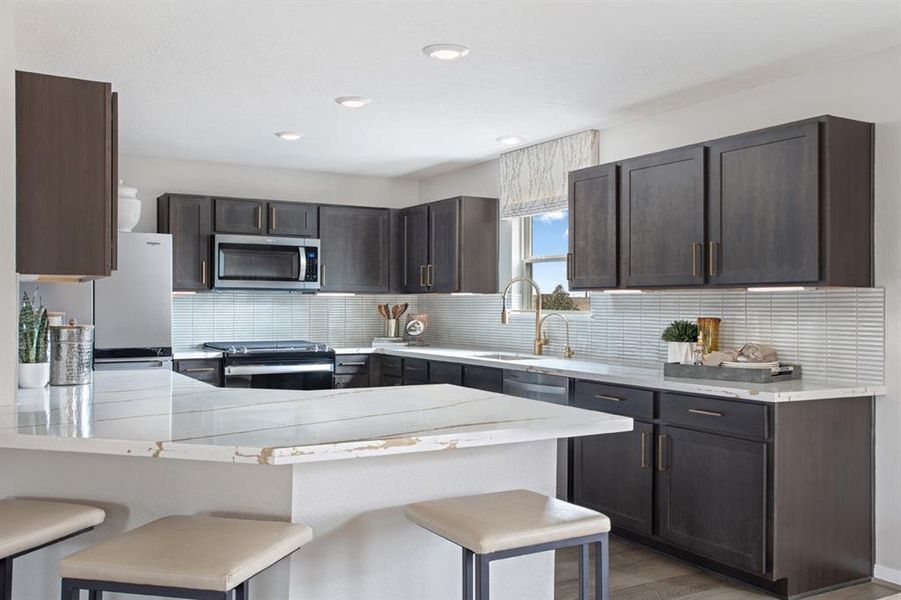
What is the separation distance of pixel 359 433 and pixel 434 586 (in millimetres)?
642

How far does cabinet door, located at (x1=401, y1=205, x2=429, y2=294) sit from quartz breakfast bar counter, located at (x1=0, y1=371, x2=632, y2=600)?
3.84 meters

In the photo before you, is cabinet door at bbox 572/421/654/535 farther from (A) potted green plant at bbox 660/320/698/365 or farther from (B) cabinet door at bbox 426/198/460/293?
(B) cabinet door at bbox 426/198/460/293

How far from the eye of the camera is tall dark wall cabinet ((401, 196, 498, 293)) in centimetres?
603

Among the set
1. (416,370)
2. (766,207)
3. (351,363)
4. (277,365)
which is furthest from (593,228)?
(277,365)

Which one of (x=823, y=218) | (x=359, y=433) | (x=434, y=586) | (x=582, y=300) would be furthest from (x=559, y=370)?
(x=359, y=433)

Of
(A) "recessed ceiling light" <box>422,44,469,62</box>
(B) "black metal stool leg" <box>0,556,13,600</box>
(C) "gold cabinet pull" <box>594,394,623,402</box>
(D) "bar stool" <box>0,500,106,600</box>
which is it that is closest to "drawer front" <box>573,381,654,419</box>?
(C) "gold cabinet pull" <box>594,394,623,402</box>

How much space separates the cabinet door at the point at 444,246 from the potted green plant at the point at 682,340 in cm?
217

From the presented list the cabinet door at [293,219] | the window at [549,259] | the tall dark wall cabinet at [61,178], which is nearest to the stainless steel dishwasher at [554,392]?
the window at [549,259]

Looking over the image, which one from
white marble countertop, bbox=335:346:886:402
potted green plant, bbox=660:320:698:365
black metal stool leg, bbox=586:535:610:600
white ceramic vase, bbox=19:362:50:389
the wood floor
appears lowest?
the wood floor

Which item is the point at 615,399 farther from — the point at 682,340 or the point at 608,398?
the point at 682,340

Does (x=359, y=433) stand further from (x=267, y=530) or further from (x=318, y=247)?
(x=318, y=247)

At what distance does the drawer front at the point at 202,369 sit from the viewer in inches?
226

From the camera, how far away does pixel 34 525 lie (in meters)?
2.09

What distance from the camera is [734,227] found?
3.80m
